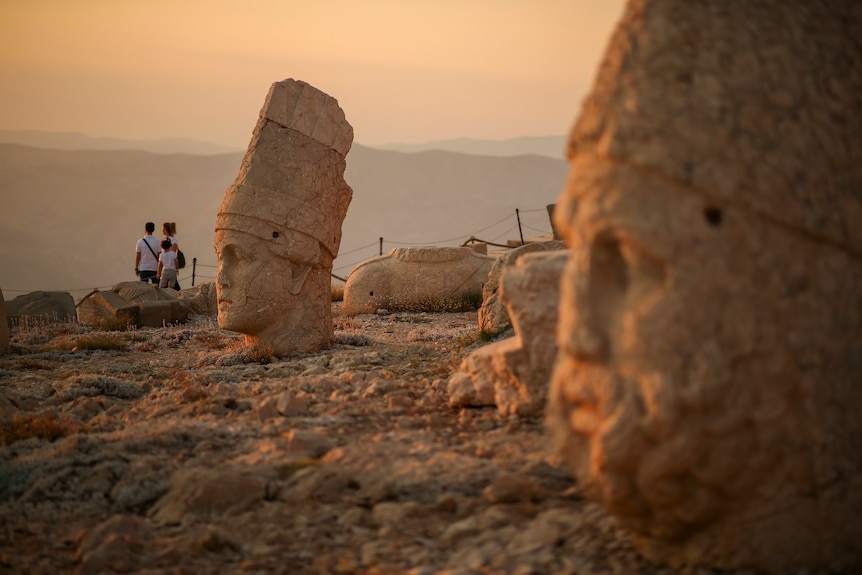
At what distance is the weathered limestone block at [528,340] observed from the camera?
218 inches

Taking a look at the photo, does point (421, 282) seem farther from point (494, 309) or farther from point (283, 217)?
point (283, 217)

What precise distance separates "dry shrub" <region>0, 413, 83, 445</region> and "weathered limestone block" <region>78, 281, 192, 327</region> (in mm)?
7269

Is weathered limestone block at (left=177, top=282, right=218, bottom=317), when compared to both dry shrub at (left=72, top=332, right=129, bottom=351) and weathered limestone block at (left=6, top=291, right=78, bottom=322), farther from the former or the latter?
dry shrub at (left=72, top=332, right=129, bottom=351)

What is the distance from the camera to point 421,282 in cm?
1410

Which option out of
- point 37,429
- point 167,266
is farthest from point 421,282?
point 37,429

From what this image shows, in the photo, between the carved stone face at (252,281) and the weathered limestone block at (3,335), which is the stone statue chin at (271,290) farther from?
the weathered limestone block at (3,335)

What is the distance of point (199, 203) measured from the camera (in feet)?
249

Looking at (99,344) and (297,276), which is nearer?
(297,276)

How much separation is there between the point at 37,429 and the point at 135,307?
7781 mm

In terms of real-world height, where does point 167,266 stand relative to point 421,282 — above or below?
above

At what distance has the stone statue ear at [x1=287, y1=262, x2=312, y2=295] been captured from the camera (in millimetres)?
9258

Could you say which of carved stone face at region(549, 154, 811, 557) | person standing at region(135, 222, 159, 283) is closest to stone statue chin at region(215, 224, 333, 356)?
carved stone face at region(549, 154, 811, 557)

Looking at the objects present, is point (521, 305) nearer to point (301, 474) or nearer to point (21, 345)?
point (301, 474)

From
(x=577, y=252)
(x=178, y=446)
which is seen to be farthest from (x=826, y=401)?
(x=178, y=446)
